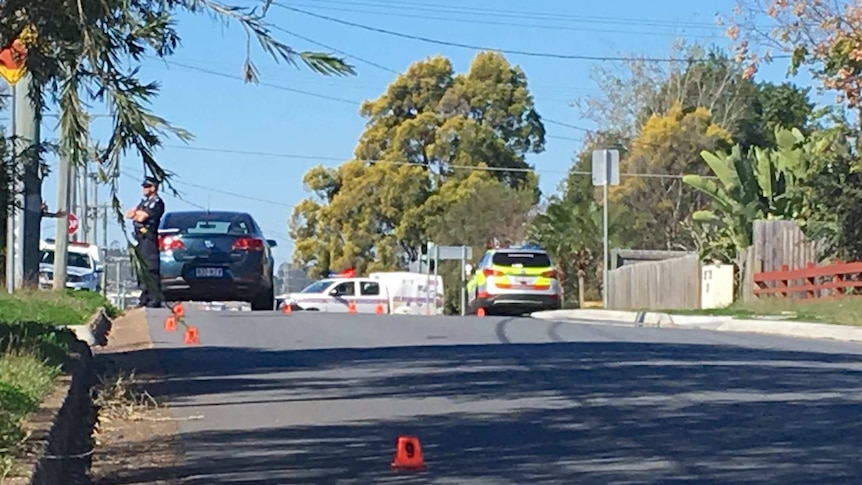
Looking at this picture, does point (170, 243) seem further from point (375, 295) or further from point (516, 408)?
point (375, 295)

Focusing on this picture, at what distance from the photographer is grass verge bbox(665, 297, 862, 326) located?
22.3 meters

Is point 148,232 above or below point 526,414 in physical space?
above

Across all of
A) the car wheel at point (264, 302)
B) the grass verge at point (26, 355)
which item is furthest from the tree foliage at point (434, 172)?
the grass verge at point (26, 355)

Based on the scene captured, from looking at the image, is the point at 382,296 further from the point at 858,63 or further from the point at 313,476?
the point at 313,476

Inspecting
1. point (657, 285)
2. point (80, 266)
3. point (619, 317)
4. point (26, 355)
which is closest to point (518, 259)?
point (619, 317)

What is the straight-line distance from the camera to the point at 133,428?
9688 mm

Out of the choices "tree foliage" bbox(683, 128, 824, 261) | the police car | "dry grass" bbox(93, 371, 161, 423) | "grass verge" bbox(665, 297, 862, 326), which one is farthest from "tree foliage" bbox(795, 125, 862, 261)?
"dry grass" bbox(93, 371, 161, 423)

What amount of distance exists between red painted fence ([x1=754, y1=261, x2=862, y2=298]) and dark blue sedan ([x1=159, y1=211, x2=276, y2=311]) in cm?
1126

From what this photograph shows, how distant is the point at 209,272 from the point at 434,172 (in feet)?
106

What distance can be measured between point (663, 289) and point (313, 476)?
2840 centimetres

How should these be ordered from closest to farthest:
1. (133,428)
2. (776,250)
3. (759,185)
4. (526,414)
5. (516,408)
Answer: (133,428)
(526,414)
(516,408)
(776,250)
(759,185)

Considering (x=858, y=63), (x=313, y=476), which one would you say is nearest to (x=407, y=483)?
(x=313, y=476)

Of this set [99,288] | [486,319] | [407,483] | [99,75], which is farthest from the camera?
[99,288]

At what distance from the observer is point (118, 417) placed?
10.1m
